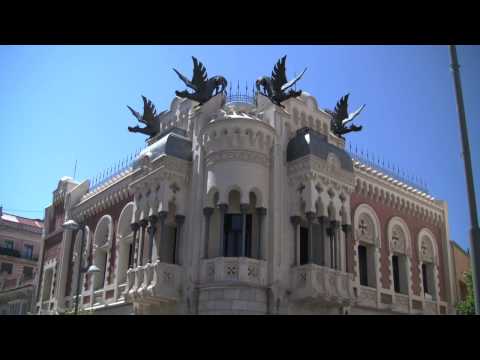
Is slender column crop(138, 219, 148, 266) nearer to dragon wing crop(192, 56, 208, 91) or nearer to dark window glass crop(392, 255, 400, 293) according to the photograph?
dragon wing crop(192, 56, 208, 91)

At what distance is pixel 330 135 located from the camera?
24.8 meters

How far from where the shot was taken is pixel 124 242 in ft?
84.5

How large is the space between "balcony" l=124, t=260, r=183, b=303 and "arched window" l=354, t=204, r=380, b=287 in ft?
27.2

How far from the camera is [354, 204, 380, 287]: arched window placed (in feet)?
79.9

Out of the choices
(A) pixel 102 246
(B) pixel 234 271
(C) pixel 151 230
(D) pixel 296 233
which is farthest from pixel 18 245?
(B) pixel 234 271

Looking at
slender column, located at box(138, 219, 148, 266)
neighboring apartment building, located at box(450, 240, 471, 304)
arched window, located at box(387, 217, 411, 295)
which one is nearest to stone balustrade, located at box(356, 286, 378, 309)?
arched window, located at box(387, 217, 411, 295)

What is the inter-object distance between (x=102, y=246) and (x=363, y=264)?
41.0 ft

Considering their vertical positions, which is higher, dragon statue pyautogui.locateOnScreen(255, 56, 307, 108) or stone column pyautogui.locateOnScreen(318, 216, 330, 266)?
dragon statue pyautogui.locateOnScreen(255, 56, 307, 108)

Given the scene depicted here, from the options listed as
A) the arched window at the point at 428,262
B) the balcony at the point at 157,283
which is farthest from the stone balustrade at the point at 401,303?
the balcony at the point at 157,283

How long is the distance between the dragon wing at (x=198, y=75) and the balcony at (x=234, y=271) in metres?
7.55
